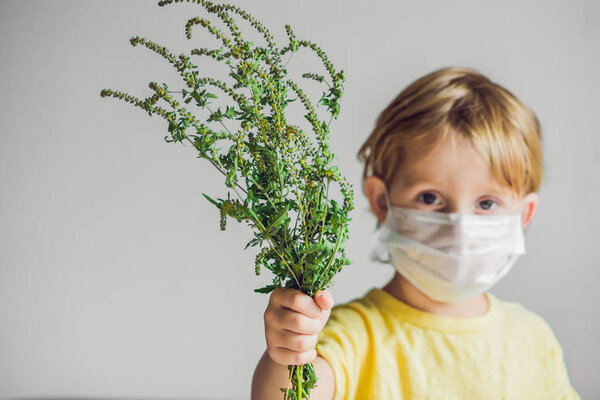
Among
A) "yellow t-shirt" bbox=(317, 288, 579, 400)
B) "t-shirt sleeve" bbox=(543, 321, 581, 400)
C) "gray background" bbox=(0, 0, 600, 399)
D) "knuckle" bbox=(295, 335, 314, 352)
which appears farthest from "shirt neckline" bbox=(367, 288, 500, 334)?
"knuckle" bbox=(295, 335, 314, 352)

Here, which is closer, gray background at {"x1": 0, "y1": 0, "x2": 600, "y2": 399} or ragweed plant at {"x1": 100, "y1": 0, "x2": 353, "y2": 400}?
ragweed plant at {"x1": 100, "y1": 0, "x2": 353, "y2": 400}

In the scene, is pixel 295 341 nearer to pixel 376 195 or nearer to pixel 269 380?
pixel 269 380

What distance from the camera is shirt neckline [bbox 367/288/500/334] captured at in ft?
3.34

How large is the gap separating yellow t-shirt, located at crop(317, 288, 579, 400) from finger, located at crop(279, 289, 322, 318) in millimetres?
324

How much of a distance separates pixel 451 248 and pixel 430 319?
0.17 m

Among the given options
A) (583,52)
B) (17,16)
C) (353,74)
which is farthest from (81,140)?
(583,52)

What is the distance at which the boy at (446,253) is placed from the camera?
931mm

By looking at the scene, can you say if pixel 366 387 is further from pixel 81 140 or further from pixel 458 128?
pixel 81 140

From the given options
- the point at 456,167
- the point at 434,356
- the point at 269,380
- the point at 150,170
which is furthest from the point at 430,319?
the point at 150,170

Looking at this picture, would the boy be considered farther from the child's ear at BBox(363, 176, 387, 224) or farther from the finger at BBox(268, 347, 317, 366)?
the finger at BBox(268, 347, 317, 366)

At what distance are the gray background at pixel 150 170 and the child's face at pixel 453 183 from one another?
1.29ft

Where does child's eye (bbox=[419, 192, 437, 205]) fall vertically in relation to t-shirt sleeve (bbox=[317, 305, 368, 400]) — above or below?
above

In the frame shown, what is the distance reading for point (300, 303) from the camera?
604mm

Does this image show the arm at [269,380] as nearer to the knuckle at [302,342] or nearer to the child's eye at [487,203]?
the knuckle at [302,342]
